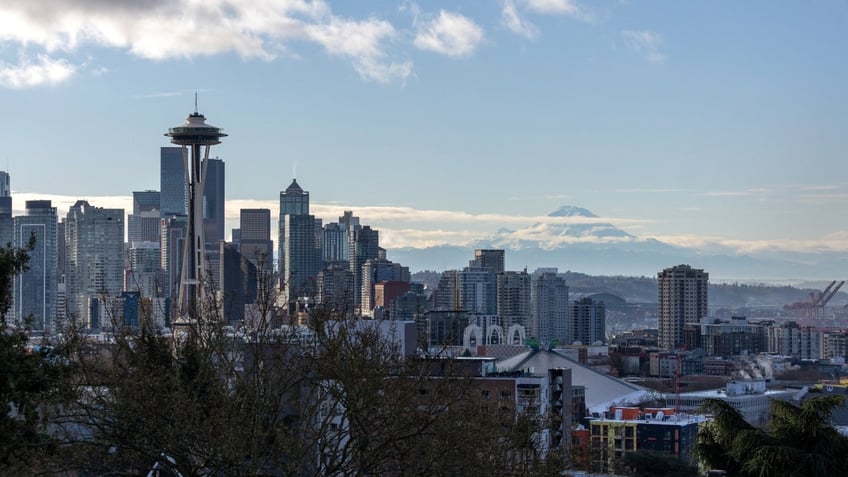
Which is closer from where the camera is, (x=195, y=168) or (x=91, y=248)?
(x=195, y=168)

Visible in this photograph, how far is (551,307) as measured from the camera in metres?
136

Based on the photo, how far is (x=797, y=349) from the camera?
125 m

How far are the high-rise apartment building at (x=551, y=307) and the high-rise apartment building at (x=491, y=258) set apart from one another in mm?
9823

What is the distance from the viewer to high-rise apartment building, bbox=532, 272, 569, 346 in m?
133

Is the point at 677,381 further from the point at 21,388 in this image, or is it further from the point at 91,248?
the point at 91,248

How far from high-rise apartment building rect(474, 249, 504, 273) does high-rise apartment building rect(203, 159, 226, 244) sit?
2585 cm

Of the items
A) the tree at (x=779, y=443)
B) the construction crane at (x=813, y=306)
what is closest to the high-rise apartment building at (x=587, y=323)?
the construction crane at (x=813, y=306)


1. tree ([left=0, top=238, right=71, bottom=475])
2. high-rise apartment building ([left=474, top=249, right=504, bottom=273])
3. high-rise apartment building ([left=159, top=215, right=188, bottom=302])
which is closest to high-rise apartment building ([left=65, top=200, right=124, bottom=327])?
high-rise apartment building ([left=159, top=215, right=188, bottom=302])

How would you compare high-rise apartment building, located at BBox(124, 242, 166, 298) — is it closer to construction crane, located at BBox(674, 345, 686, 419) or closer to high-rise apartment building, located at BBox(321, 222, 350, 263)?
high-rise apartment building, located at BBox(321, 222, 350, 263)

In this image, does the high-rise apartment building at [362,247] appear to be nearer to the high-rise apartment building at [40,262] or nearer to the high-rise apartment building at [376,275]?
the high-rise apartment building at [376,275]

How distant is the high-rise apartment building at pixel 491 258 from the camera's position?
148175 millimetres

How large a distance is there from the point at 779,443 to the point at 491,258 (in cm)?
13581

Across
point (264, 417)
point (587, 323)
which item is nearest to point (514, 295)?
point (587, 323)

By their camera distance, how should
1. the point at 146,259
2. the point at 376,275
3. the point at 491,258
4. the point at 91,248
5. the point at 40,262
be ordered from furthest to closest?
the point at 491,258, the point at 376,275, the point at 146,259, the point at 91,248, the point at 40,262
